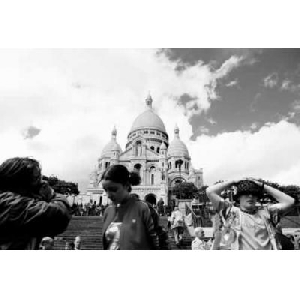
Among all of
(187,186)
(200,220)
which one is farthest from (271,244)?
(187,186)

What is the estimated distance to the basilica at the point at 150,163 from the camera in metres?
23.3

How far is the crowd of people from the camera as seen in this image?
159cm

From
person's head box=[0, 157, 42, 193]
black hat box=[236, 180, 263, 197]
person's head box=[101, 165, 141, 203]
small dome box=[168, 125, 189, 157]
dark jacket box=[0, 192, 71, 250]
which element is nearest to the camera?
dark jacket box=[0, 192, 71, 250]

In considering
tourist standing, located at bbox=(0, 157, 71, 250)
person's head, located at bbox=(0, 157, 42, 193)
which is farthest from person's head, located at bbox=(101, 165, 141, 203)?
person's head, located at bbox=(0, 157, 42, 193)

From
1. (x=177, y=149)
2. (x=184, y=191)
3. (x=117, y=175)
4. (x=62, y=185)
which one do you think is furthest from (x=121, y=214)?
(x=177, y=149)

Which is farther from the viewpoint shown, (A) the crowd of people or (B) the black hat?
(B) the black hat

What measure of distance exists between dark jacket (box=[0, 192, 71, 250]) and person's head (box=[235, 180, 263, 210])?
1269mm

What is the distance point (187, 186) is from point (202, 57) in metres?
21.1

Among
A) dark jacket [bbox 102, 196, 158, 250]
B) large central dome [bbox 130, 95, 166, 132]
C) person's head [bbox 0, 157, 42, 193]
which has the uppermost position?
large central dome [bbox 130, 95, 166, 132]

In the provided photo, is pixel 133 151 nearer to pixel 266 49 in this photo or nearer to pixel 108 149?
pixel 108 149

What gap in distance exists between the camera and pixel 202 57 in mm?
4363

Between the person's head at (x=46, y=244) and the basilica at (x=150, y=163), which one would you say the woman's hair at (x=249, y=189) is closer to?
the person's head at (x=46, y=244)

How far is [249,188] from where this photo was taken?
205cm

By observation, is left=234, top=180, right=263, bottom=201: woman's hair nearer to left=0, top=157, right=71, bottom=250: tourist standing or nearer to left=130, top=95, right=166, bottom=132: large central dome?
left=0, top=157, right=71, bottom=250: tourist standing
